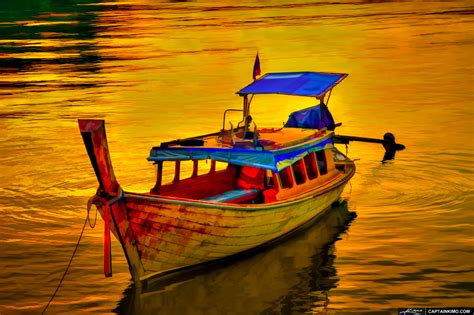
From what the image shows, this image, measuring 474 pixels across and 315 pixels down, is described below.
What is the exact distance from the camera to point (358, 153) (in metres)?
34.2

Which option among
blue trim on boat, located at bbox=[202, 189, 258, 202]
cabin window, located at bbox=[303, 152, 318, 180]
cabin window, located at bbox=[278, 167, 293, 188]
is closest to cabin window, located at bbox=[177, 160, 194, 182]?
cabin window, located at bbox=[303, 152, 318, 180]

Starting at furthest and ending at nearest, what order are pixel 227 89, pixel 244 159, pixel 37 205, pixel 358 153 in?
pixel 227 89 → pixel 358 153 → pixel 37 205 → pixel 244 159

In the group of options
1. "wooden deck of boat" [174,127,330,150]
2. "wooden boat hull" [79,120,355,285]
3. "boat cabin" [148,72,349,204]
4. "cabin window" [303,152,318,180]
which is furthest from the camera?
"cabin window" [303,152,318,180]

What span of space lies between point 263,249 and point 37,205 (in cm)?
838

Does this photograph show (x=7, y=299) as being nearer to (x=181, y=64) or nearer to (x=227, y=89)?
Answer: (x=227, y=89)

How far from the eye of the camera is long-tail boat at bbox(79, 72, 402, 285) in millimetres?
19109

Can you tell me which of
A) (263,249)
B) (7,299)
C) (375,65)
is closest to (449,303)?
(263,249)

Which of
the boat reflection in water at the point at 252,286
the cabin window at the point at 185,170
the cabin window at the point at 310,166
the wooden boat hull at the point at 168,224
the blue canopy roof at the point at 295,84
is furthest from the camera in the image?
the cabin window at the point at 185,170

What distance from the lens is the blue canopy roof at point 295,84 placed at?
2531cm

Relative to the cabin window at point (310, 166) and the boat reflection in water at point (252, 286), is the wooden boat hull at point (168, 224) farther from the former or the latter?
the cabin window at point (310, 166)

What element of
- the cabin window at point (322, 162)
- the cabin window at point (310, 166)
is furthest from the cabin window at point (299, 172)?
the cabin window at point (322, 162)

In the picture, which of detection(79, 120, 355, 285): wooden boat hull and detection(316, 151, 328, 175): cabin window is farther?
detection(316, 151, 328, 175): cabin window

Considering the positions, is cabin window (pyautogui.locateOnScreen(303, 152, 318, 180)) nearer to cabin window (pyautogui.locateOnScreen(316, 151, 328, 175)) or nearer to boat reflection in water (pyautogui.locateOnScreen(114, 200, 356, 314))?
cabin window (pyautogui.locateOnScreen(316, 151, 328, 175))

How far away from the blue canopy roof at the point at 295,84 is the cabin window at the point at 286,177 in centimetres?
265
